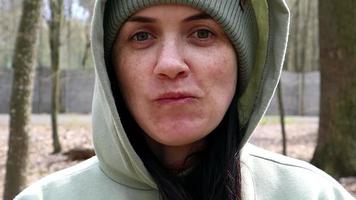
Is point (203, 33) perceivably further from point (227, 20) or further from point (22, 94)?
point (22, 94)

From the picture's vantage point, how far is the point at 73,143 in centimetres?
1344

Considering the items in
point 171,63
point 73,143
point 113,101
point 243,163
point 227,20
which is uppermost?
point 227,20

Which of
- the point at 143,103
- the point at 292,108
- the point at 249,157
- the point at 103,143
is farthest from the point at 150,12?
the point at 292,108

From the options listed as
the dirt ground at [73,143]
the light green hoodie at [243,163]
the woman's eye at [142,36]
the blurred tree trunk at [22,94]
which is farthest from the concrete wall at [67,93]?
the woman's eye at [142,36]

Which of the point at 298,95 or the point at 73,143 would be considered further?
the point at 298,95

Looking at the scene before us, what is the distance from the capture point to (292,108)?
2680 centimetres

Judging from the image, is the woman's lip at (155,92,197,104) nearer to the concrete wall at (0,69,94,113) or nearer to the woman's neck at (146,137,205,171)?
the woman's neck at (146,137,205,171)

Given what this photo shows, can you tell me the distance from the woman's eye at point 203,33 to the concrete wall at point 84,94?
80.3ft

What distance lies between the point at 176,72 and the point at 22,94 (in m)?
4.51

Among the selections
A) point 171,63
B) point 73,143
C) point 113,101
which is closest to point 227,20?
point 171,63

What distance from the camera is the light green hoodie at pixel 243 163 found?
63.6 inches

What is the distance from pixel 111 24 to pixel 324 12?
A: 20.4ft

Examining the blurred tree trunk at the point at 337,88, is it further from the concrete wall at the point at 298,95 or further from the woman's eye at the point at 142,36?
the concrete wall at the point at 298,95

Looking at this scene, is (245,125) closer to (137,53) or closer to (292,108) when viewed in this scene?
(137,53)
